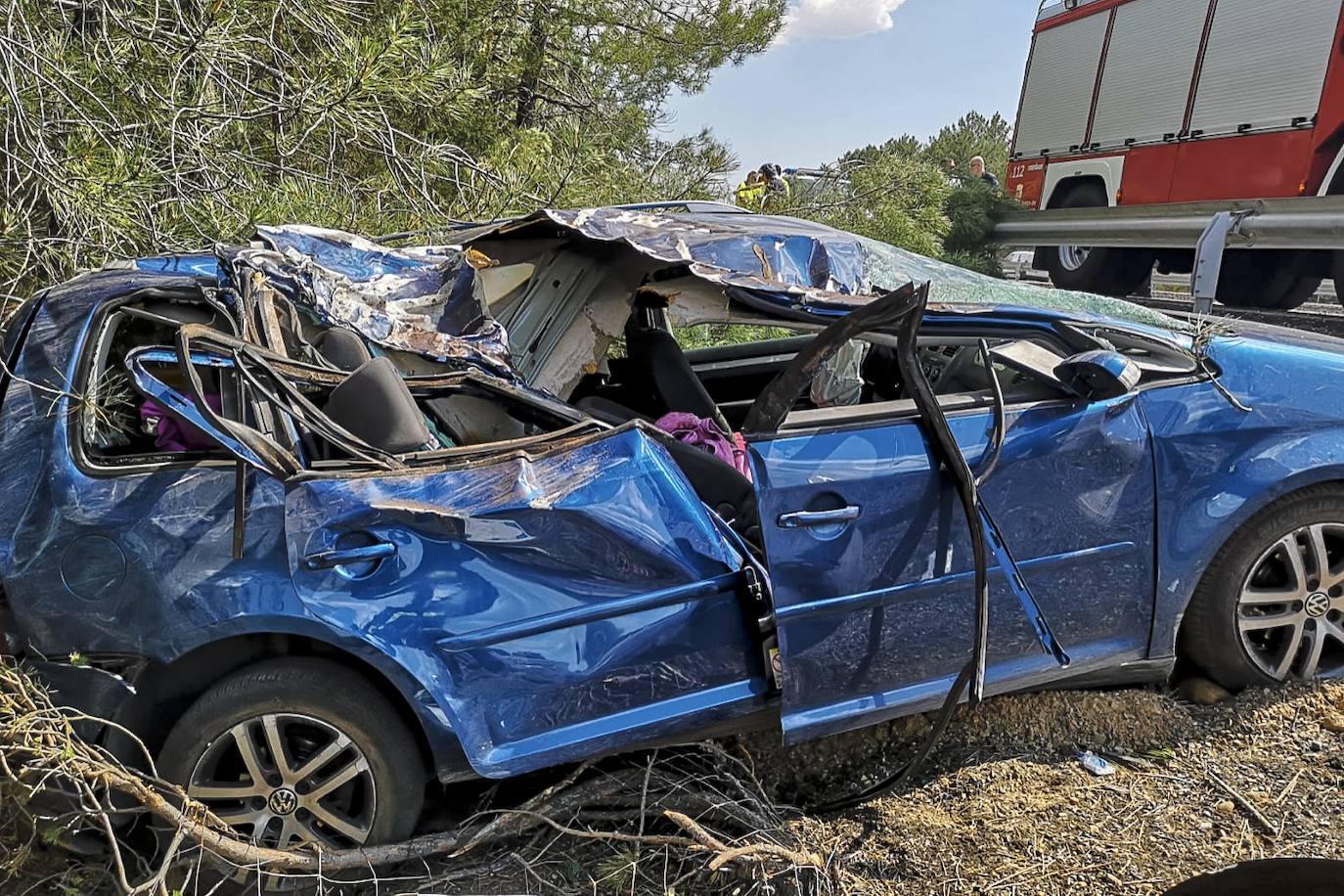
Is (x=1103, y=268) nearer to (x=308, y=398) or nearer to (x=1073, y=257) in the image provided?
(x=1073, y=257)

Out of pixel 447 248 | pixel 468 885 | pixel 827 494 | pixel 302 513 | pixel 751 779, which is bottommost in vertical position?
pixel 468 885

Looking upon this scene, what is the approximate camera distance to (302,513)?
1937 mm

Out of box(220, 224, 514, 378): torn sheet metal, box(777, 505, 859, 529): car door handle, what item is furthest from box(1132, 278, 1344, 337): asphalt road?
box(220, 224, 514, 378): torn sheet metal

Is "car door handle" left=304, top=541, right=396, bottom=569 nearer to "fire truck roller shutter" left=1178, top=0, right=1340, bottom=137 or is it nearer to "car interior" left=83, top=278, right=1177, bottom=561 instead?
"car interior" left=83, top=278, right=1177, bottom=561

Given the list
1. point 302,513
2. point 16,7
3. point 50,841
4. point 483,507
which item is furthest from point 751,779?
point 16,7

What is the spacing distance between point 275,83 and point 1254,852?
16.6 ft

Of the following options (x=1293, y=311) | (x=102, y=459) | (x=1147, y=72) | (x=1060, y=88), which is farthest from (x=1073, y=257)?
(x=102, y=459)

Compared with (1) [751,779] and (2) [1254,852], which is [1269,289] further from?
(1) [751,779]

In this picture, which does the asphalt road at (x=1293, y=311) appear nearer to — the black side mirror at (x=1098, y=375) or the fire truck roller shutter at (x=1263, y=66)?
the fire truck roller shutter at (x=1263, y=66)

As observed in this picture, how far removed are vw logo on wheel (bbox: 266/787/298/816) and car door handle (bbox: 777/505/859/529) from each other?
140 centimetres

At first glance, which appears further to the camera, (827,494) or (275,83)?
(275,83)

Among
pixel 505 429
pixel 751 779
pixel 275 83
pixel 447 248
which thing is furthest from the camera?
pixel 275 83

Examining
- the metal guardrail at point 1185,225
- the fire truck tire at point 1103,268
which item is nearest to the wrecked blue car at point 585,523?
the metal guardrail at point 1185,225

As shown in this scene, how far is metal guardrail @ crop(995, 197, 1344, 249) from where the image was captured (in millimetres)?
6324
